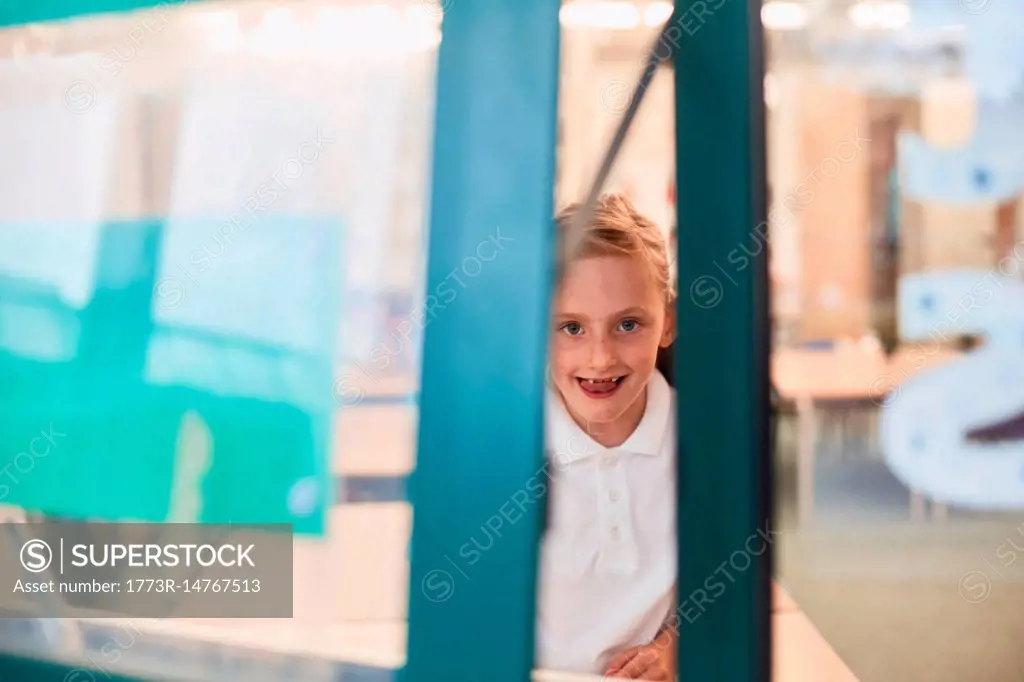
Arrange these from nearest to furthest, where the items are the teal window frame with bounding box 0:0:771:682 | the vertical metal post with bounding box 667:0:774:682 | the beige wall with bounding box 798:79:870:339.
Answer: the teal window frame with bounding box 0:0:771:682
the vertical metal post with bounding box 667:0:774:682
the beige wall with bounding box 798:79:870:339

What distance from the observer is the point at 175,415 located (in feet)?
2.80

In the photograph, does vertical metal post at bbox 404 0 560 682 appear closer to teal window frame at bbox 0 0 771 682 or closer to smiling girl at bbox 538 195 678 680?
teal window frame at bbox 0 0 771 682

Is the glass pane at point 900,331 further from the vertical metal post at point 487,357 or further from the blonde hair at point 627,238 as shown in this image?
the vertical metal post at point 487,357

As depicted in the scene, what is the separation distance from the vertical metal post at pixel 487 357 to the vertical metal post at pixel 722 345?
21cm

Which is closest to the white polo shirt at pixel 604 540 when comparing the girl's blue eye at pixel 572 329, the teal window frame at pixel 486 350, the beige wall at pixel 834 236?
the girl's blue eye at pixel 572 329

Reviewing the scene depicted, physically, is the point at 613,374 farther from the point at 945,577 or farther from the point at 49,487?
the point at 945,577

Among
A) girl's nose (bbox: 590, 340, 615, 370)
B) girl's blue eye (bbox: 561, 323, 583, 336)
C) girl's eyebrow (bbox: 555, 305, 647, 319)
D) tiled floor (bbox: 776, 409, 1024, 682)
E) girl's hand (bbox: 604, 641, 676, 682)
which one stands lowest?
tiled floor (bbox: 776, 409, 1024, 682)

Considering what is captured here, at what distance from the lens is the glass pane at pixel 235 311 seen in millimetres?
833

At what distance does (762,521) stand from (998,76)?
731 mm

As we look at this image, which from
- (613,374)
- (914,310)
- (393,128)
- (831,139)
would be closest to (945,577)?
(914,310)

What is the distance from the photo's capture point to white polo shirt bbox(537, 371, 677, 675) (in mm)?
1027

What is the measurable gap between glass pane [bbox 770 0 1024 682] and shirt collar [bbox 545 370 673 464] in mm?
165

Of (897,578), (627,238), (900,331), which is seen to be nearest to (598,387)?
(627,238)

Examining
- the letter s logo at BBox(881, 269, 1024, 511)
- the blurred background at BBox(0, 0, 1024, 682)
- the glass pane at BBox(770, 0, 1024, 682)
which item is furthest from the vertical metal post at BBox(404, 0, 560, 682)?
the letter s logo at BBox(881, 269, 1024, 511)
